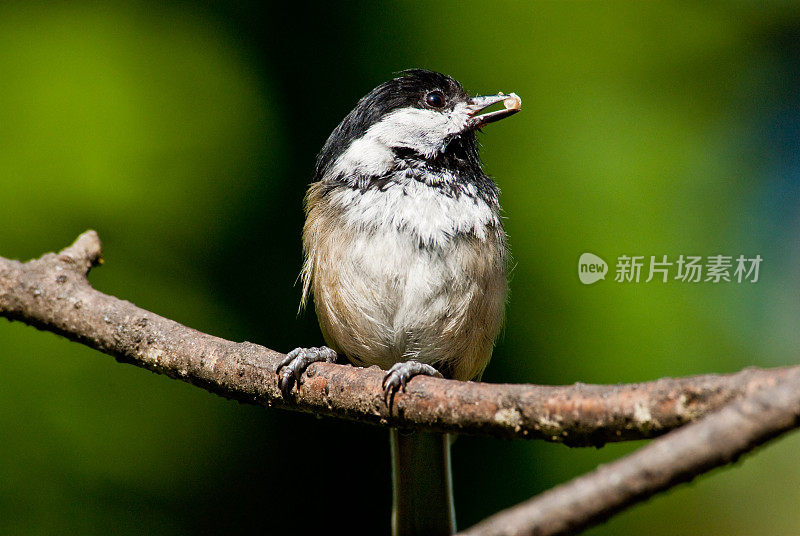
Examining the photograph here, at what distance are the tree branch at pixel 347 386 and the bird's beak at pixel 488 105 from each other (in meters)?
1.32

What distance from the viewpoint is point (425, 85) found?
120 inches

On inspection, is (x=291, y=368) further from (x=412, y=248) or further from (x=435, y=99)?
(x=435, y=99)

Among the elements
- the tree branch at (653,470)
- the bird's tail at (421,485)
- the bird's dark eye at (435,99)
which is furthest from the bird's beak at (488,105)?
the tree branch at (653,470)

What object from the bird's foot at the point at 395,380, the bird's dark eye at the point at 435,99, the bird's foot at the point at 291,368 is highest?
the bird's dark eye at the point at 435,99

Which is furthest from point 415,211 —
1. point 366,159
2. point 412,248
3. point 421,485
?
point 421,485

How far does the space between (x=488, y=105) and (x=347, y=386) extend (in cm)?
149

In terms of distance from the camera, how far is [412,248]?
2.62 metres

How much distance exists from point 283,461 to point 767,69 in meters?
2.97

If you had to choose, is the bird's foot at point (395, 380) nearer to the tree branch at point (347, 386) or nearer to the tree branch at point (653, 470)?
the tree branch at point (347, 386)

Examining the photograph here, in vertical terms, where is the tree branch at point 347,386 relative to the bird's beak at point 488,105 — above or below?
below

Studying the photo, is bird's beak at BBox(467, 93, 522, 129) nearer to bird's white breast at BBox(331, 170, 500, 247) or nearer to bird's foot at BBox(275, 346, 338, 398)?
bird's white breast at BBox(331, 170, 500, 247)

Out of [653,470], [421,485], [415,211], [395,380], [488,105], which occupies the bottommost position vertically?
[653,470]

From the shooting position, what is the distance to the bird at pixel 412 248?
2645 mm

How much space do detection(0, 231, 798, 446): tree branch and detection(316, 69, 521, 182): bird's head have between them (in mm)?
941
